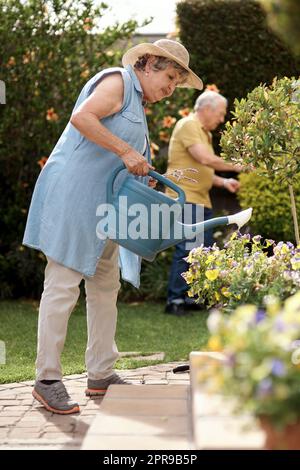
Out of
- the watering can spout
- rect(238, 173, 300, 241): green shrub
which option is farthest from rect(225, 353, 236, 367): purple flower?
rect(238, 173, 300, 241): green shrub

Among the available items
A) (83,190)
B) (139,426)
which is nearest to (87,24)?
(83,190)

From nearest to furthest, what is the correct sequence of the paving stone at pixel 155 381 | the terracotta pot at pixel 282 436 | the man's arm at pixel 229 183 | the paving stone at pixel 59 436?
the terracotta pot at pixel 282 436 < the paving stone at pixel 59 436 < the paving stone at pixel 155 381 < the man's arm at pixel 229 183

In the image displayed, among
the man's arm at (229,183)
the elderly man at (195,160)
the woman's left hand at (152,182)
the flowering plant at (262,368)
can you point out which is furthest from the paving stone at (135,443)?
the man's arm at (229,183)

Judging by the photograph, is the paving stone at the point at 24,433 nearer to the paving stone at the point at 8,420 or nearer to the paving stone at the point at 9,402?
the paving stone at the point at 8,420

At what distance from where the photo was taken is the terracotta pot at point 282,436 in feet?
6.37

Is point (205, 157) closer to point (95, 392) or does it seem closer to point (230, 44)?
point (230, 44)

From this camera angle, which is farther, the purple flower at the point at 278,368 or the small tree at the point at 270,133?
the small tree at the point at 270,133

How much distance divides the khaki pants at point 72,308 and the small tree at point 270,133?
73 centimetres

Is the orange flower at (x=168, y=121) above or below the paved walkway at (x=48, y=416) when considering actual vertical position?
below

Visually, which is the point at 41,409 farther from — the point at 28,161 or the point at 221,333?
the point at 28,161

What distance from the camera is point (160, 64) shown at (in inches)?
144

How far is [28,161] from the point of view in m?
7.51

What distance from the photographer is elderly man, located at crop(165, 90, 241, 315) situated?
6273mm
